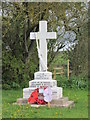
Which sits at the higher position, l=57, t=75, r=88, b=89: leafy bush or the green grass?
l=57, t=75, r=88, b=89: leafy bush

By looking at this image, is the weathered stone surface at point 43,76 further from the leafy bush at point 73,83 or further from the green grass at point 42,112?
the leafy bush at point 73,83

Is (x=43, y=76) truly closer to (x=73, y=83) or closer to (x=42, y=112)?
(x=42, y=112)

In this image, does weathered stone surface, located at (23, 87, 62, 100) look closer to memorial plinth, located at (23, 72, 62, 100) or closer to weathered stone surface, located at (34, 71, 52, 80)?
memorial plinth, located at (23, 72, 62, 100)

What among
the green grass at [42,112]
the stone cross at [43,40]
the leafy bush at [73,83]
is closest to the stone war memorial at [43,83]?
the stone cross at [43,40]

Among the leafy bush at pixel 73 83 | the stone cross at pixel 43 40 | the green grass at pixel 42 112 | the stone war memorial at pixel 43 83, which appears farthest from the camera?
the leafy bush at pixel 73 83

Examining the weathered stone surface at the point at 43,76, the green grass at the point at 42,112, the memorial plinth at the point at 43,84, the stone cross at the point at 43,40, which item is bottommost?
the green grass at the point at 42,112

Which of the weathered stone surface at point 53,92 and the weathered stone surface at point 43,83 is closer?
the weathered stone surface at point 53,92

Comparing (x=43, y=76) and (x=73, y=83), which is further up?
(x=43, y=76)

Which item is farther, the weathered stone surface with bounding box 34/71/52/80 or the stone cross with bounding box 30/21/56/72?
the stone cross with bounding box 30/21/56/72

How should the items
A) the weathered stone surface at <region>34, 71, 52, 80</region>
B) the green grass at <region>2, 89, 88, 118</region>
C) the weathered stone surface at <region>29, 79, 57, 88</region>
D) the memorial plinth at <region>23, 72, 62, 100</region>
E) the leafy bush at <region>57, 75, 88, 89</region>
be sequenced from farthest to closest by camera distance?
the leafy bush at <region>57, 75, 88, 89</region> < the weathered stone surface at <region>34, 71, 52, 80</region> < the weathered stone surface at <region>29, 79, 57, 88</region> < the memorial plinth at <region>23, 72, 62, 100</region> < the green grass at <region>2, 89, 88, 118</region>

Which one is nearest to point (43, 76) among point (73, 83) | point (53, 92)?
point (53, 92)

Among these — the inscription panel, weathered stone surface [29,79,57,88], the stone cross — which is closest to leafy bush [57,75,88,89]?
the stone cross

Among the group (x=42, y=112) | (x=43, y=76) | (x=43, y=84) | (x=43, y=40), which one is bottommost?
(x=42, y=112)

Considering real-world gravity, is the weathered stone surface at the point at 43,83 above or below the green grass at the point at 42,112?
above
